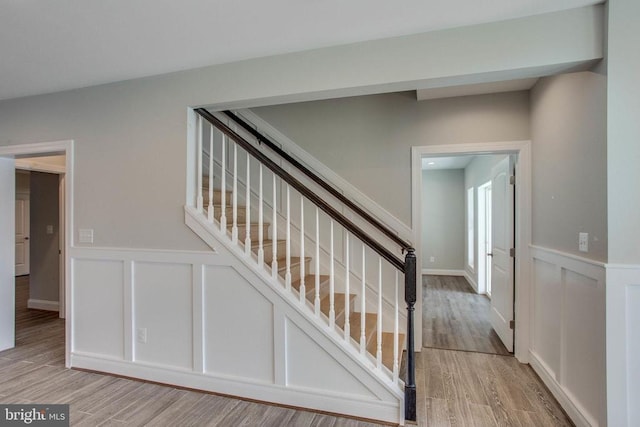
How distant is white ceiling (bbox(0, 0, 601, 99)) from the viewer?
1697 millimetres

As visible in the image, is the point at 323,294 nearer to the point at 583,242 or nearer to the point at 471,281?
the point at 583,242

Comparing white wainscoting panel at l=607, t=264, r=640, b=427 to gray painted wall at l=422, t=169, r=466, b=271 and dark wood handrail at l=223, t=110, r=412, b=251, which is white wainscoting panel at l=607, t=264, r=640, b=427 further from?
gray painted wall at l=422, t=169, r=466, b=271

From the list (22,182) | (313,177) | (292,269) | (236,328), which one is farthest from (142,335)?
(22,182)

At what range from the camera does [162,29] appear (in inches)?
75.3

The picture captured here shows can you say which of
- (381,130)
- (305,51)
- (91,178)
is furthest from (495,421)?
(91,178)

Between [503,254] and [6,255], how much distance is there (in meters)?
5.11

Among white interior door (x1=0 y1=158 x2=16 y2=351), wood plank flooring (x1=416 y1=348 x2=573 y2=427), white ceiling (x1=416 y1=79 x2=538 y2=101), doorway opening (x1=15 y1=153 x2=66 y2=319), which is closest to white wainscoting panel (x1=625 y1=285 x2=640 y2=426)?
wood plank flooring (x1=416 y1=348 x2=573 y2=427)

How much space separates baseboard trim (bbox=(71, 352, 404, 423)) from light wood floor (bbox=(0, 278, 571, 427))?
49mm

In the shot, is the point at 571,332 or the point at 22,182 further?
the point at 22,182

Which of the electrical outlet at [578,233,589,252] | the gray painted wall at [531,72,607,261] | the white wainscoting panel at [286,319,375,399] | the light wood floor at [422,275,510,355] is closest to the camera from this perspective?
the gray painted wall at [531,72,607,261]

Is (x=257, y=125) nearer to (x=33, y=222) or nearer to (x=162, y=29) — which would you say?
(x=162, y=29)

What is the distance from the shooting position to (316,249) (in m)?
2.39

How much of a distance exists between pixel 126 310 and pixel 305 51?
244 cm

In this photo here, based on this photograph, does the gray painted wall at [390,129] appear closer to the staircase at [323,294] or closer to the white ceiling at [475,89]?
the white ceiling at [475,89]
